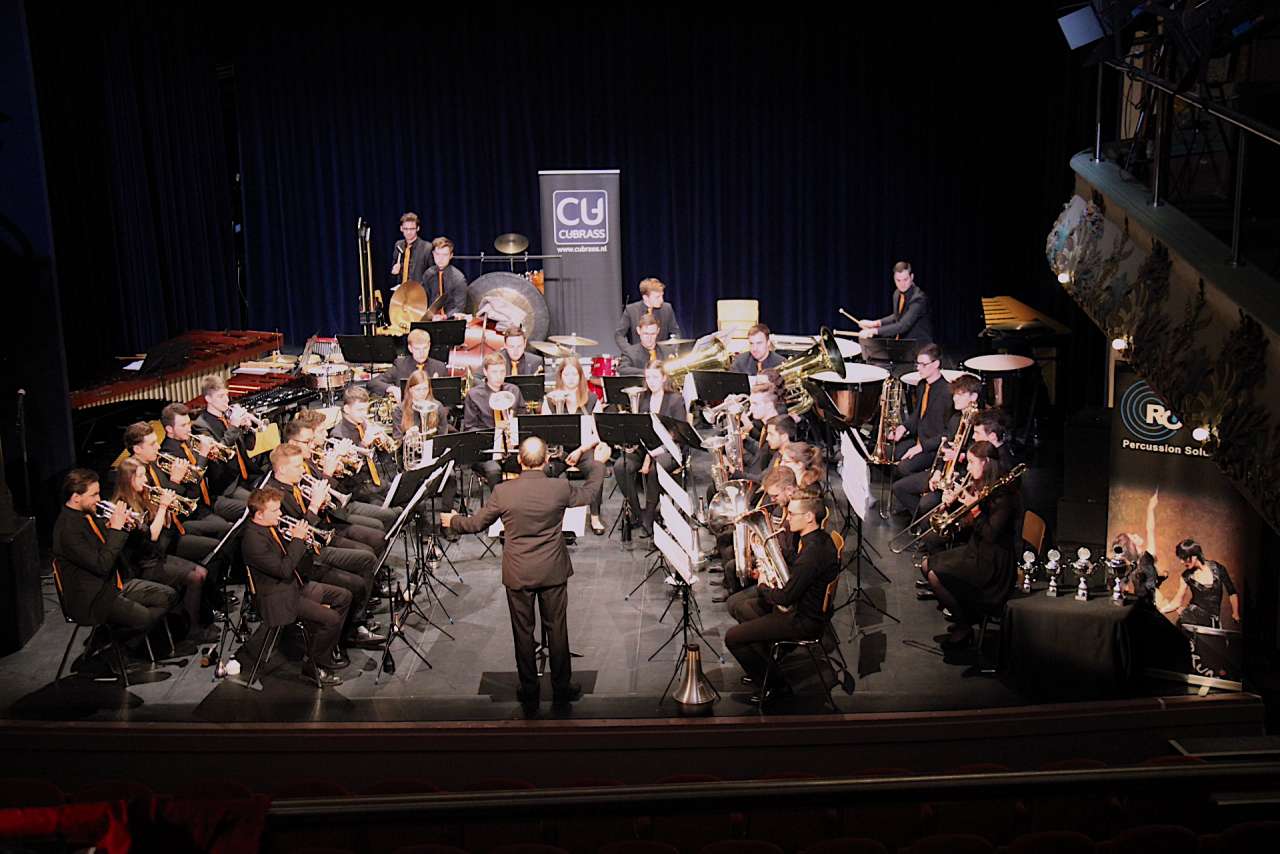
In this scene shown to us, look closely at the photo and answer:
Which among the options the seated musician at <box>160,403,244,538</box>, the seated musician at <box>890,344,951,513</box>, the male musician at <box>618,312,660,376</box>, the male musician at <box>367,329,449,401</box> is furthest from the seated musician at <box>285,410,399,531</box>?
the seated musician at <box>890,344,951,513</box>

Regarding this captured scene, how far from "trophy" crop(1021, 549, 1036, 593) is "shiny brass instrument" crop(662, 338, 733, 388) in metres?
3.81

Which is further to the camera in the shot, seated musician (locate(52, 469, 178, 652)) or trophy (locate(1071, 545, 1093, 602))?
seated musician (locate(52, 469, 178, 652))

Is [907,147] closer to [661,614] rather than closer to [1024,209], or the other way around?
[1024,209]

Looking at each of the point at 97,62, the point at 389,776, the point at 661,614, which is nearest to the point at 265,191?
the point at 97,62

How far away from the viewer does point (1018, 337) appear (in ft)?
42.8

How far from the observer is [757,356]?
11.5 meters

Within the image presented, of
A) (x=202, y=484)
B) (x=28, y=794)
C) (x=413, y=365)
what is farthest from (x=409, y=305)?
(x=28, y=794)

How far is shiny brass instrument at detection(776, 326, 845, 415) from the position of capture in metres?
10.9

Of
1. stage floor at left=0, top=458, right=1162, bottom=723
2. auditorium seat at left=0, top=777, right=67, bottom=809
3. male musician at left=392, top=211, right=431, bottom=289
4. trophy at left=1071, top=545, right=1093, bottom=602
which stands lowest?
stage floor at left=0, top=458, right=1162, bottom=723

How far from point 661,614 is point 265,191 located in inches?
484

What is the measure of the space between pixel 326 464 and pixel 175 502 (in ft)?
3.69

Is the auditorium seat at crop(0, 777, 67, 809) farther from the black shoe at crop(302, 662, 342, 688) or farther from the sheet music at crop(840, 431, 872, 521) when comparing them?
the sheet music at crop(840, 431, 872, 521)

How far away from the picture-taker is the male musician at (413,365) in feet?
37.8

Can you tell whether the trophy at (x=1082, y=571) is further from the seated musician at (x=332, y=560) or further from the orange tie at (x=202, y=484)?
the orange tie at (x=202, y=484)
